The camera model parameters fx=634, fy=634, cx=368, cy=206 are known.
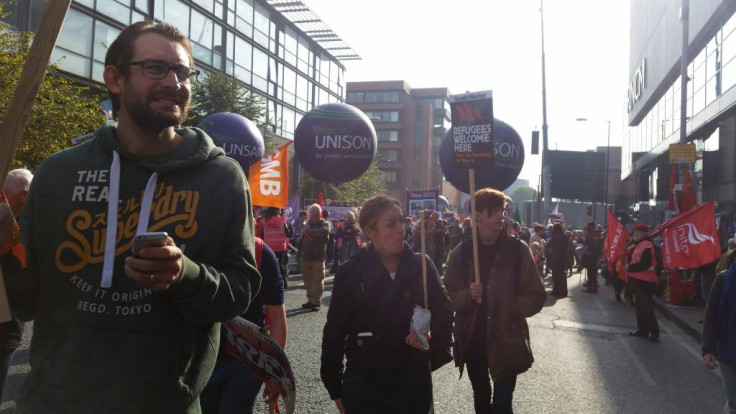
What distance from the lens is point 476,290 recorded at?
431 cm

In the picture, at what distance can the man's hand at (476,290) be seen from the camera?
14.1ft

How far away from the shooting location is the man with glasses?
1620 millimetres

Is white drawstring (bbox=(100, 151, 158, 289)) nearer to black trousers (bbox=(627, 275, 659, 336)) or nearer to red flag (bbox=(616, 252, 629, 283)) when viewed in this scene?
black trousers (bbox=(627, 275, 659, 336))

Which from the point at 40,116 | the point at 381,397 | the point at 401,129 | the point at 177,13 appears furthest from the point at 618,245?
the point at 401,129

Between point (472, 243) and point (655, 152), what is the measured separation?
38136 millimetres

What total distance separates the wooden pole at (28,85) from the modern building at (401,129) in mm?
82240

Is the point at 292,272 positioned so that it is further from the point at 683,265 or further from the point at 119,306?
the point at 119,306

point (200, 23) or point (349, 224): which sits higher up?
point (200, 23)

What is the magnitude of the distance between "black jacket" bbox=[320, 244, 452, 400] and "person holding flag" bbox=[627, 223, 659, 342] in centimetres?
738

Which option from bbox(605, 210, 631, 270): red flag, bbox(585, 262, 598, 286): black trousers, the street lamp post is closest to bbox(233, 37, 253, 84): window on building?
the street lamp post

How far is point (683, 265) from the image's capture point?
1091 cm

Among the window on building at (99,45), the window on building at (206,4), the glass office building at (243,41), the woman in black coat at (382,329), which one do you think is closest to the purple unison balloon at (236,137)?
the woman in black coat at (382,329)

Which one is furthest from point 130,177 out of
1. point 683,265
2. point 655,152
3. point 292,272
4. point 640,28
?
point 640,28

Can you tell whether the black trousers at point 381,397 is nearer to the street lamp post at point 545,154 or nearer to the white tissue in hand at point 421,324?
the white tissue in hand at point 421,324
